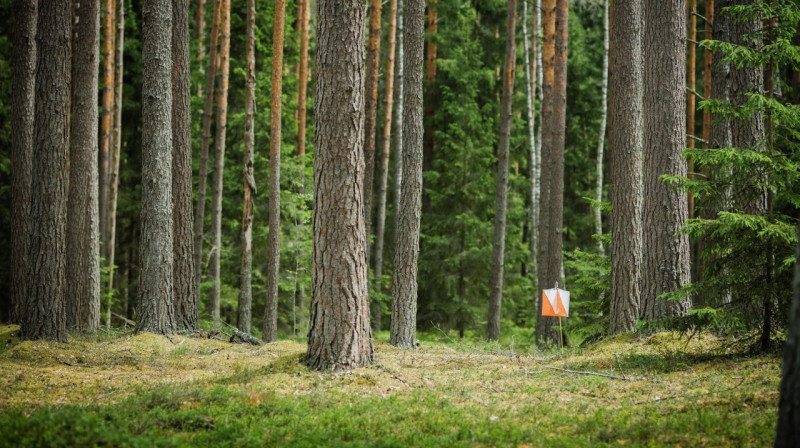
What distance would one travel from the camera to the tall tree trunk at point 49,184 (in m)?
10.2

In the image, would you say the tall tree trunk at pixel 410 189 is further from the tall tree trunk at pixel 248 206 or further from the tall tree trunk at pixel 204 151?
the tall tree trunk at pixel 204 151

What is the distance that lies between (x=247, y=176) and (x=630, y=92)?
33.8 feet

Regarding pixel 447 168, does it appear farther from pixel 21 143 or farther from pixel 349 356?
pixel 349 356

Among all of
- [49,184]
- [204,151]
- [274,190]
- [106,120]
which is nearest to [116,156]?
[106,120]

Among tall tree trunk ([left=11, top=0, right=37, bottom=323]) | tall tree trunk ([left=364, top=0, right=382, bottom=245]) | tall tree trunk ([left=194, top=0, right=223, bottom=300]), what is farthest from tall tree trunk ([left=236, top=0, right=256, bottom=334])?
tall tree trunk ([left=11, top=0, right=37, bottom=323])

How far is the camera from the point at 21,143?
43.9 feet

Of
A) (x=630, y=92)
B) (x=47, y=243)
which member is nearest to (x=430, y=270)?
(x=630, y=92)

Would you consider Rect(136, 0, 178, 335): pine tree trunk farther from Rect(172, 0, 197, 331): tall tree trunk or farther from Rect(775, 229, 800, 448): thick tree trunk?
Rect(775, 229, 800, 448): thick tree trunk

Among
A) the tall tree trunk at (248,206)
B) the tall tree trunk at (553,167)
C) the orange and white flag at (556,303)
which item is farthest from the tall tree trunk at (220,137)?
the orange and white flag at (556,303)

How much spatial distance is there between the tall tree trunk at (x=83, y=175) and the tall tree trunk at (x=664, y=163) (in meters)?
11.1

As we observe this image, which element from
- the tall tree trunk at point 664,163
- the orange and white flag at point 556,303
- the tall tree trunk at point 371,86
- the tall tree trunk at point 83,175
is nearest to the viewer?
the tall tree trunk at point 664,163

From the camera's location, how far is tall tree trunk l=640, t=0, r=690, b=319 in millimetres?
10109

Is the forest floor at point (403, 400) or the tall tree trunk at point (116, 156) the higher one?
the tall tree trunk at point (116, 156)

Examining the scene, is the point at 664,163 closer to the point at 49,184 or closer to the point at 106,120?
the point at 49,184
